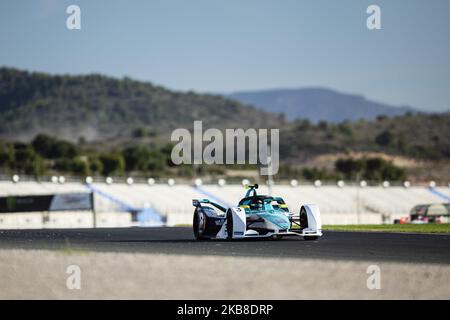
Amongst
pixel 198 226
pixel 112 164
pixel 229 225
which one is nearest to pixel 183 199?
pixel 112 164

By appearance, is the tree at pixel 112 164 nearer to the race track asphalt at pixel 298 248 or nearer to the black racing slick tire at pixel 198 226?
the black racing slick tire at pixel 198 226

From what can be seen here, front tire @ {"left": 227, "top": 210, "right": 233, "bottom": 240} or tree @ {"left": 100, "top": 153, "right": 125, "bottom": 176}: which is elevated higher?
tree @ {"left": 100, "top": 153, "right": 125, "bottom": 176}

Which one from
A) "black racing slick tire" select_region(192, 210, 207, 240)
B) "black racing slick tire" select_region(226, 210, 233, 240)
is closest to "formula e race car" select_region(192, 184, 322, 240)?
"black racing slick tire" select_region(226, 210, 233, 240)

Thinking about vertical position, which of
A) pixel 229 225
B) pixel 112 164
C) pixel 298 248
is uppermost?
pixel 112 164

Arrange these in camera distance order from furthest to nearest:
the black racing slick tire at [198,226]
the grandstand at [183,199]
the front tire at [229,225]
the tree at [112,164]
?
the tree at [112,164] → the grandstand at [183,199] → the black racing slick tire at [198,226] → the front tire at [229,225]

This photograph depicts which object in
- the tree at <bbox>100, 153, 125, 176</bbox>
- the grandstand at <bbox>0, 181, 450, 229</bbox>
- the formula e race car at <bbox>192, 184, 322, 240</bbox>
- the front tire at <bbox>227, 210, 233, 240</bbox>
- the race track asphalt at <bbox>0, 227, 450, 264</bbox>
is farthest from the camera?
the tree at <bbox>100, 153, 125, 176</bbox>

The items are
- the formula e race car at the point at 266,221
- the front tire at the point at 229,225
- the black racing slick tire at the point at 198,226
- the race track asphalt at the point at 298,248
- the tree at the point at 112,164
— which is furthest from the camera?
the tree at the point at 112,164

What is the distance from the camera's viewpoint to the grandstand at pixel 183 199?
62.0 metres

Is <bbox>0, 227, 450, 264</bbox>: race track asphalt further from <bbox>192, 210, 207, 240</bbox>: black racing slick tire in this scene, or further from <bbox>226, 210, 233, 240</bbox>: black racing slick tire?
<bbox>192, 210, 207, 240</bbox>: black racing slick tire

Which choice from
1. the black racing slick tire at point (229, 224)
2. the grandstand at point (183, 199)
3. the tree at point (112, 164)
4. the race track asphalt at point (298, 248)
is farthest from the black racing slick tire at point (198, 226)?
the tree at point (112, 164)

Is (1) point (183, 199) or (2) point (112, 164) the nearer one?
(1) point (183, 199)

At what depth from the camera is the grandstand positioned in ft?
204

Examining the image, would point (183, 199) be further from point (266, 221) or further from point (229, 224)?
point (266, 221)

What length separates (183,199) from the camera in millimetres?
90250
